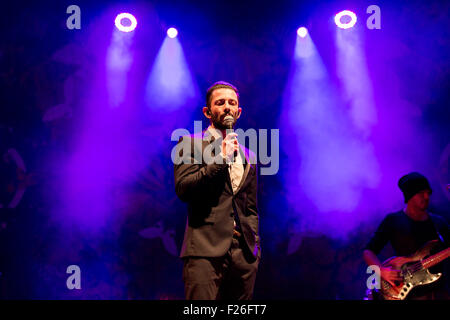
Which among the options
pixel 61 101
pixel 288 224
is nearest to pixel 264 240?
pixel 288 224

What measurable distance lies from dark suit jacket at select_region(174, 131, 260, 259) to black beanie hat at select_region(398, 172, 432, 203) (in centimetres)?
214

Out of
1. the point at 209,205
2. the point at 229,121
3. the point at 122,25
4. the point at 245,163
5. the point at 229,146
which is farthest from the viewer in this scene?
the point at 122,25

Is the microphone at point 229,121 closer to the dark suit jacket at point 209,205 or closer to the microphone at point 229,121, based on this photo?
the microphone at point 229,121

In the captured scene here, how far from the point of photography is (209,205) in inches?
89.5

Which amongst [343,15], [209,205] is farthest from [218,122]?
[343,15]

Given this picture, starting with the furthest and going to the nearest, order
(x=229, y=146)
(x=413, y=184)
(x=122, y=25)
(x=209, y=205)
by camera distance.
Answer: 1. (x=122, y=25)
2. (x=413, y=184)
3. (x=209, y=205)
4. (x=229, y=146)

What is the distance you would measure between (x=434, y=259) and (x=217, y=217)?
8.01ft

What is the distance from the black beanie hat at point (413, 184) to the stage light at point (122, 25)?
3.26m

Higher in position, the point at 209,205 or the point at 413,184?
the point at 413,184

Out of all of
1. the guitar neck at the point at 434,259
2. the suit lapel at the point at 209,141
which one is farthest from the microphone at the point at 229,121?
the guitar neck at the point at 434,259

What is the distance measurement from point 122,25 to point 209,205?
324 centimetres

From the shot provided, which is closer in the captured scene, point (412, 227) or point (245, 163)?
point (245, 163)

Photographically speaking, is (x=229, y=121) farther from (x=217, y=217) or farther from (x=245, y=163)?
(x=217, y=217)

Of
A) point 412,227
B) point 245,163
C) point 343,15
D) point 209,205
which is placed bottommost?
point 209,205
